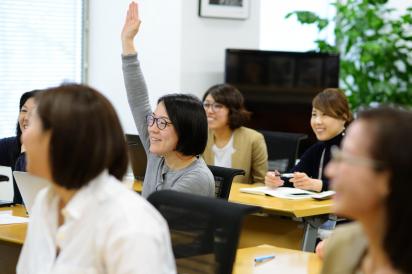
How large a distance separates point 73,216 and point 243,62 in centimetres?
469

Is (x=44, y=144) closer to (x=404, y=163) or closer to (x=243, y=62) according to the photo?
(x=404, y=163)

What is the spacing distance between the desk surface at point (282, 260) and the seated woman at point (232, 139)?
2.34m

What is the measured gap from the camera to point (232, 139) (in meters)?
5.30

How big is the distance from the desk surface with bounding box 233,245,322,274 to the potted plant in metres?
4.47

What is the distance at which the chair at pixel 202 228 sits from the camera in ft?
6.72

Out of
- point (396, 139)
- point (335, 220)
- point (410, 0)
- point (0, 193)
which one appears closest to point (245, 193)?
point (335, 220)

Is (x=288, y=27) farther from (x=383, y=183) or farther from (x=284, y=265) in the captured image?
(x=383, y=183)

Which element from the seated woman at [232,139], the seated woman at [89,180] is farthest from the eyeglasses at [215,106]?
the seated woman at [89,180]

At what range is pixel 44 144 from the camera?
188 cm

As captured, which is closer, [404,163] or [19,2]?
[404,163]

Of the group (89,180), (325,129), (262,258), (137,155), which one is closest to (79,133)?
(89,180)

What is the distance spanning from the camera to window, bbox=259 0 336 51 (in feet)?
23.9

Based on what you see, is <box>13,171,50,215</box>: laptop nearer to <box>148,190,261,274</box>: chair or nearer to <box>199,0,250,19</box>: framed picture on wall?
<box>148,190,261,274</box>: chair

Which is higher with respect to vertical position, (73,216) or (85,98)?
(85,98)
